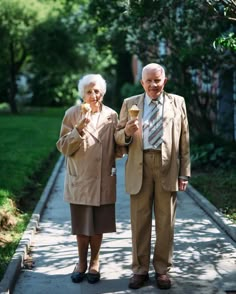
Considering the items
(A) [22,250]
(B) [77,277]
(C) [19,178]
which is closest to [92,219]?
(B) [77,277]

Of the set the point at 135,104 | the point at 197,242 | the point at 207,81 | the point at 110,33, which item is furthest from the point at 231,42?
the point at 110,33

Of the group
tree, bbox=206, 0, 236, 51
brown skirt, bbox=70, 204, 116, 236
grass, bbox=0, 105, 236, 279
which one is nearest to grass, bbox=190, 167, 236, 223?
grass, bbox=0, 105, 236, 279

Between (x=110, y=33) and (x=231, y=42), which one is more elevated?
(x=110, y=33)

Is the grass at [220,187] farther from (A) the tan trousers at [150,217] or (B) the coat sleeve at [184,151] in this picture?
(B) the coat sleeve at [184,151]

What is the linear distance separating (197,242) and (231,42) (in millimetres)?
2463

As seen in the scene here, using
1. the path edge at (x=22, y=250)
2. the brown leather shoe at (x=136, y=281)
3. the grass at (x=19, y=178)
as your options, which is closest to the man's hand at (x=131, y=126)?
the brown leather shoe at (x=136, y=281)

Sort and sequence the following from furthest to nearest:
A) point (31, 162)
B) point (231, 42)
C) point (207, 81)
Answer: point (207, 81) → point (31, 162) → point (231, 42)

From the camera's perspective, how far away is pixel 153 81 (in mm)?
4754

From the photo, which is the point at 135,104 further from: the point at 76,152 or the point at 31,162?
the point at 31,162

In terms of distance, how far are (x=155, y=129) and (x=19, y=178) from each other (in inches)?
199

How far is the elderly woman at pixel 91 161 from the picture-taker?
4.89 m

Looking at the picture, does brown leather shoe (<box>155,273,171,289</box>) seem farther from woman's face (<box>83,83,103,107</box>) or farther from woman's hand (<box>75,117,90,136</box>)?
woman's face (<box>83,83,103,107</box>)

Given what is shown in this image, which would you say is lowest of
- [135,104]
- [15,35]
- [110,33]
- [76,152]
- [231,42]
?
[76,152]

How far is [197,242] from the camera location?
6.60 meters
